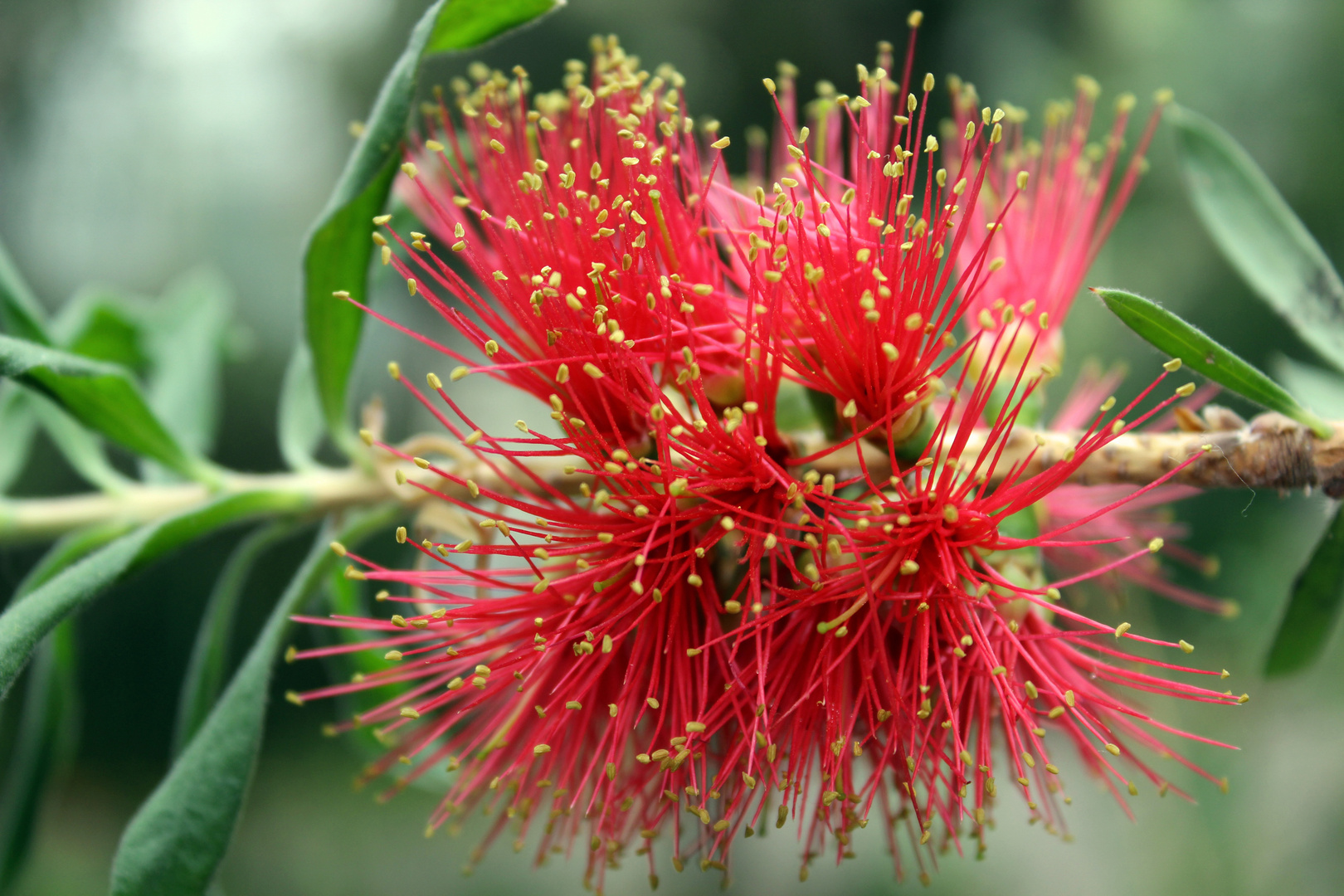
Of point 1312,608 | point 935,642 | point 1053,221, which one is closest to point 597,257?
point 935,642

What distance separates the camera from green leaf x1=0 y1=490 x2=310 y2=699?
631mm

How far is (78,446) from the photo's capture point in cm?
99

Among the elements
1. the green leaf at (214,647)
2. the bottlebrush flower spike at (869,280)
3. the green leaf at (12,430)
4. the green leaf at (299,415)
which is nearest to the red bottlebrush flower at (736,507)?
the bottlebrush flower spike at (869,280)

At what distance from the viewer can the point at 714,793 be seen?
59cm

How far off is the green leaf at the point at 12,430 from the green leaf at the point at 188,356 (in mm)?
137

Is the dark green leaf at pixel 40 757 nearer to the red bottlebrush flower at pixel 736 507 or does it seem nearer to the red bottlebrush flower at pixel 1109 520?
the red bottlebrush flower at pixel 736 507

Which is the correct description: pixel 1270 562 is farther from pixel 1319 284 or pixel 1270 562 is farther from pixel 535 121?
pixel 535 121

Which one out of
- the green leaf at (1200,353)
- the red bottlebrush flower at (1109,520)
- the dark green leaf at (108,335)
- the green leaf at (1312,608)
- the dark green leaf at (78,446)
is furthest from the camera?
the dark green leaf at (108,335)

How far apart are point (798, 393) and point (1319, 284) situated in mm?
505

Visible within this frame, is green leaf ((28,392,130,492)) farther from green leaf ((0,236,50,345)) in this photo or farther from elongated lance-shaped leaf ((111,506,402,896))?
elongated lance-shaped leaf ((111,506,402,896))

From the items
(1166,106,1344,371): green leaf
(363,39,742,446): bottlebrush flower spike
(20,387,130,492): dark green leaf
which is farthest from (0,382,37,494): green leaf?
(1166,106,1344,371): green leaf

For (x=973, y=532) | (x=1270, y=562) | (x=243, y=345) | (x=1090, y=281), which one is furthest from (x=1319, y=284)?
(x=243, y=345)

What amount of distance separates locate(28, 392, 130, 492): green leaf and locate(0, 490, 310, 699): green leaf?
0.23m

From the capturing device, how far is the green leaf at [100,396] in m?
0.69
